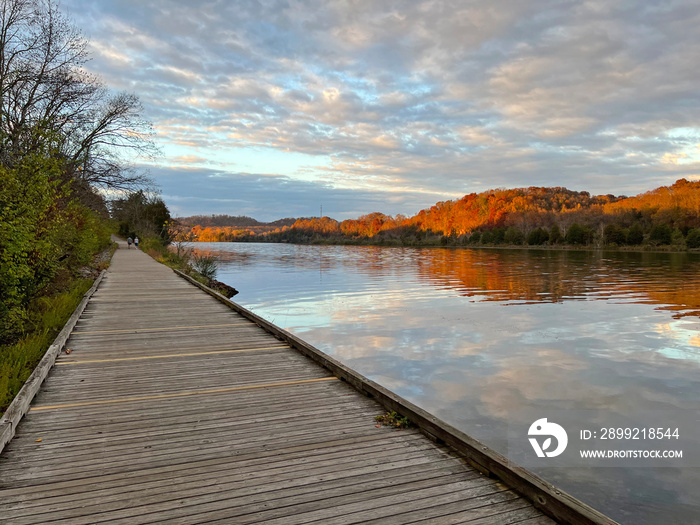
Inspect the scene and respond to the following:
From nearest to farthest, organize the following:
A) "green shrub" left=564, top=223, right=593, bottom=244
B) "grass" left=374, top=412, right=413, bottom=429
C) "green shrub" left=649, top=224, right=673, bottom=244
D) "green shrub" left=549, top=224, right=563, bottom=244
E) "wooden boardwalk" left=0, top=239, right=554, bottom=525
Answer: "wooden boardwalk" left=0, top=239, right=554, bottom=525
"grass" left=374, top=412, right=413, bottom=429
"green shrub" left=649, top=224, right=673, bottom=244
"green shrub" left=564, top=223, right=593, bottom=244
"green shrub" left=549, top=224, right=563, bottom=244

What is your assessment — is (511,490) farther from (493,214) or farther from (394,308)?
(493,214)

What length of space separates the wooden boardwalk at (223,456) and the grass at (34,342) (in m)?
0.43

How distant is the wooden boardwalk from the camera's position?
8.50ft

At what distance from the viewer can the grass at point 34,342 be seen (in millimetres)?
5173

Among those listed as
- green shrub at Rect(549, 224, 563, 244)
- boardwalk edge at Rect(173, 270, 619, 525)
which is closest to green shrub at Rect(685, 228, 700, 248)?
green shrub at Rect(549, 224, 563, 244)

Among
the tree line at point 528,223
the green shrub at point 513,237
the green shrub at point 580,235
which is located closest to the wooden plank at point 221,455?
the tree line at point 528,223

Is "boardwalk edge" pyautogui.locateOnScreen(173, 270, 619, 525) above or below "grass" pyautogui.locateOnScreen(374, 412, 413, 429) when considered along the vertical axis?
above

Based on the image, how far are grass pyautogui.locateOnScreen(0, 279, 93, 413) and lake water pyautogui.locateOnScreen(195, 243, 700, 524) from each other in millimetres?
5186

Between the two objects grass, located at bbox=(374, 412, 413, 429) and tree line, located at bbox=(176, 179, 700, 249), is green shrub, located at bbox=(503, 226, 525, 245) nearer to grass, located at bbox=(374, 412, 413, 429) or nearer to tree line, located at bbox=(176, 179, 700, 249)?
tree line, located at bbox=(176, 179, 700, 249)

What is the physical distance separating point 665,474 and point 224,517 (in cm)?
487

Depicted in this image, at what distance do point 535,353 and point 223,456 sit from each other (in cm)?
811

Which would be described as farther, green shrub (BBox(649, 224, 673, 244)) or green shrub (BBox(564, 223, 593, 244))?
green shrub (BBox(564, 223, 593, 244))

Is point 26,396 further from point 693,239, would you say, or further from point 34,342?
point 693,239

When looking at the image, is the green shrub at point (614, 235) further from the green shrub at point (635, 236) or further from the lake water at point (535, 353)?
the lake water at point (535, 353)
